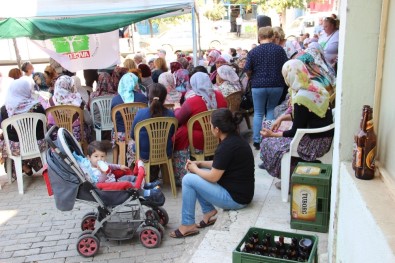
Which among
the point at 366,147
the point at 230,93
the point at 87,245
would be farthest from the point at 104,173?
the point at 230,93

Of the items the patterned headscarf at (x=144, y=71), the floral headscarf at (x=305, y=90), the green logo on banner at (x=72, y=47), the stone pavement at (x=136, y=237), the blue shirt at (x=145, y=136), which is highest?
the green logo on banner at (x=72, y=47)

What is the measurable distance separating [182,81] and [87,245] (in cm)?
386

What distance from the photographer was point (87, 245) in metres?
3.68

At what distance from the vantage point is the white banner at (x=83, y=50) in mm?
7805

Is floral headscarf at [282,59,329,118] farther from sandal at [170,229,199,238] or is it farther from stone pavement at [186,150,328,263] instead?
sandal at [170,229,199,238]

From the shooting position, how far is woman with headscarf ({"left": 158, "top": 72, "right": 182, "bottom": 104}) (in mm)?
6195

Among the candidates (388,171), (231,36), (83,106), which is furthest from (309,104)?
(231,36)

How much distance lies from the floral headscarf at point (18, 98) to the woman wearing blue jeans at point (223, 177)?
9.36 feet

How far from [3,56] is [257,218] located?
1951cm

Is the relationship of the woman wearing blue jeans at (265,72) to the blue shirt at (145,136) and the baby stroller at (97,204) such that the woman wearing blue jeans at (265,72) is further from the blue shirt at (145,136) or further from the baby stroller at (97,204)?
the baby stroller at (97,204)

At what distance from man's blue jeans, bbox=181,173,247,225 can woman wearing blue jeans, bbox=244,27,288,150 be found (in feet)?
6.90

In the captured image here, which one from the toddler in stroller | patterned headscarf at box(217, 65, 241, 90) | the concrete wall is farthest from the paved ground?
patterned headscarf at box(217, 65, 241, 90)

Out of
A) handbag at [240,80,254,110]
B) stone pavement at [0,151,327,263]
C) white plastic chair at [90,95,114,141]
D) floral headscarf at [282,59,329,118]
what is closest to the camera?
stone pavement at [0,151,327,263]

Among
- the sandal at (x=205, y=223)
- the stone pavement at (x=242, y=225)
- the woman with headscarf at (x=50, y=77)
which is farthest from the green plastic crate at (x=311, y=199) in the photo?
the woman with headscarf at (x=50, y=77)
